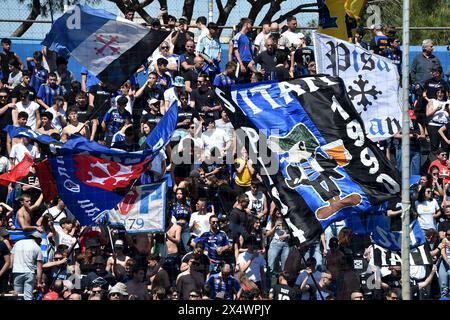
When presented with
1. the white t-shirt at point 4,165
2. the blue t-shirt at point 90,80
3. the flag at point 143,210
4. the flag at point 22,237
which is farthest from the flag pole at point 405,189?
the blue t-shirt at point 90,80

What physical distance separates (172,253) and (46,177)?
1.75 metres

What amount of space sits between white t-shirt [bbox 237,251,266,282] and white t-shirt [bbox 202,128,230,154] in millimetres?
2334

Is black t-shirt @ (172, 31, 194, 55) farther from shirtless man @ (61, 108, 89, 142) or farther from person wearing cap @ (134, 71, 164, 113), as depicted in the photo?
shirtless man @ (61, 108, 89, 142)

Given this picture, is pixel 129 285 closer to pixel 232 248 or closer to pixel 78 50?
pixel 232 248

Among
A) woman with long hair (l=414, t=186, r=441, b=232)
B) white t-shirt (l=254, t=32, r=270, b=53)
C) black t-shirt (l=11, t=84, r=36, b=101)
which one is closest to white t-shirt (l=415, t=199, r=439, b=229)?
woman with long hair (l=414, t=186, r=441, b=232)

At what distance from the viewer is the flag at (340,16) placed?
53.0ft

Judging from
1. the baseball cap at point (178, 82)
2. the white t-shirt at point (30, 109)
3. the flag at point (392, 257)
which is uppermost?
the baseball cap at point (178, 82)

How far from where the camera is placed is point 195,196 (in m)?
15.7

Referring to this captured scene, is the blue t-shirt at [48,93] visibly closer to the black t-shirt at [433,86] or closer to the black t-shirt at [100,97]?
the black t-shirt at [100,97]

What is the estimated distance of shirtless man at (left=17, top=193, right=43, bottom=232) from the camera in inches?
581

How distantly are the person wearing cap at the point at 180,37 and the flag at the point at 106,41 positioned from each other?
8.67 ft

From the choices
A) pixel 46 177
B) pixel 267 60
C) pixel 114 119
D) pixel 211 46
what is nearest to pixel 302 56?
pixel 267 60

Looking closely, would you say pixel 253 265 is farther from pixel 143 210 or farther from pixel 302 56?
pixel 302 56
